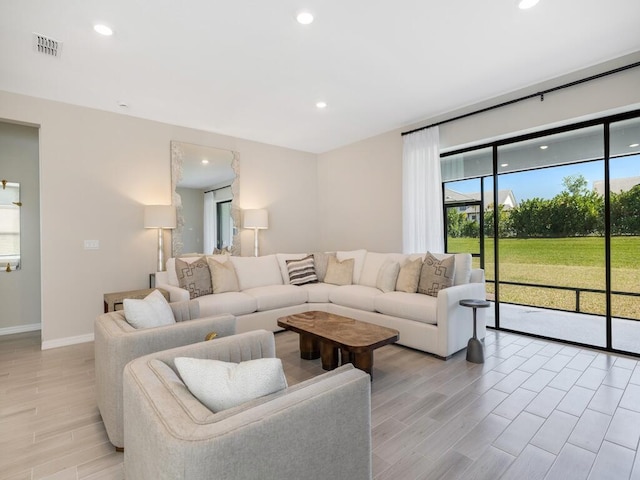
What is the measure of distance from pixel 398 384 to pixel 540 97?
3240mm

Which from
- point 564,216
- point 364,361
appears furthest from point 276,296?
point 564,216

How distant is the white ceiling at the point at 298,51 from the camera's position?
7.39ft

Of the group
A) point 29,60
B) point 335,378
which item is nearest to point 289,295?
point 335,378

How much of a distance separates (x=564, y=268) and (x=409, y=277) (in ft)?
6.20

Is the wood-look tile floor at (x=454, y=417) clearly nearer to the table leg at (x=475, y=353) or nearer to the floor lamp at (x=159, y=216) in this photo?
the table leg at (x=475, y=353)

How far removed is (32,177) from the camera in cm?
431

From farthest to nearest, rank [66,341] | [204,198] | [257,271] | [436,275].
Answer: [204,198] → [257,271] → [66,341] → [436,275]

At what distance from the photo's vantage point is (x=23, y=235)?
14.0 feet

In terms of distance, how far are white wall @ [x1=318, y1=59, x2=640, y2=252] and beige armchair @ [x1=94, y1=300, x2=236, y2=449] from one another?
344cm

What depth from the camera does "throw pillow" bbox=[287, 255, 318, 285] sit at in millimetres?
4672

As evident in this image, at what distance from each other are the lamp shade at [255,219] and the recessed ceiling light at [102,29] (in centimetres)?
278

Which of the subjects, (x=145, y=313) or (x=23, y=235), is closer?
(x=145, y=313)

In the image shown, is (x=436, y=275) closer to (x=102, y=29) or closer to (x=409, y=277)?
(x=409, y=277)

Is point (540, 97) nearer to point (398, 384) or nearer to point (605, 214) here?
point (605, 214)
